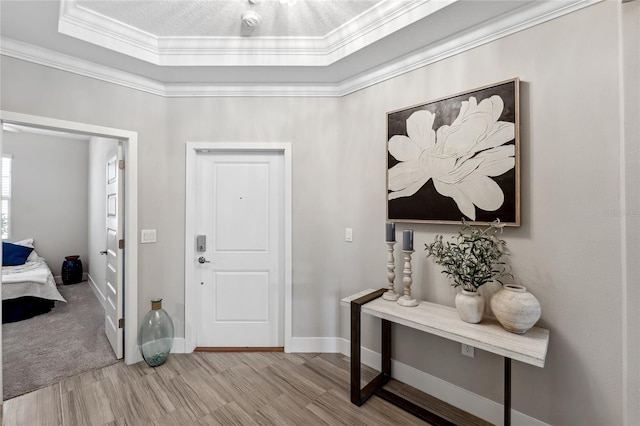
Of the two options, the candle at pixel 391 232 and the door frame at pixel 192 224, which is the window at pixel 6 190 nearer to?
the door frame at pixel 192 224

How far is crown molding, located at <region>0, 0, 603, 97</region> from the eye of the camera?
1620 millimetres

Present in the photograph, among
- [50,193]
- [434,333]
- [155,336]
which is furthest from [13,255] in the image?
[434,333]

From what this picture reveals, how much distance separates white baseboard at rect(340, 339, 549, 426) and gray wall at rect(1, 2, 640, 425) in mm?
43

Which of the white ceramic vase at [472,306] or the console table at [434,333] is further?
the white ceramic vase at [472,306]

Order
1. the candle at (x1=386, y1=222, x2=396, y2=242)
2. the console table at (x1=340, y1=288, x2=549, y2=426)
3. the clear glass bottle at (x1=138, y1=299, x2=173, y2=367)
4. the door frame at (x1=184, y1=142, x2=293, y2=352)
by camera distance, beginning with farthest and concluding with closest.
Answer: the door frame at (x1=184, y1=142, x2=293, y2=352) < the clear glass bottle at (x1=138, y1=299, x2=173, y2=367) < the candle at (x1=386, y1=222, x2=396, y2=242) < the console table at (x1=340, y1=288, x2=549, y2=426)

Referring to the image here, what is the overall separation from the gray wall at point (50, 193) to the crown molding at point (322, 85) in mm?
4164

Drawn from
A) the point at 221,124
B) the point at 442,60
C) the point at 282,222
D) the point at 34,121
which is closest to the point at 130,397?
the point at 282,222

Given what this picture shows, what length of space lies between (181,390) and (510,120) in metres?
2.88

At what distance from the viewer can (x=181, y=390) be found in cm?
207

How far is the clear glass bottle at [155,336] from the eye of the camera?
238cm

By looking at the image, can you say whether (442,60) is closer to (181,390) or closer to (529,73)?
(529,73)

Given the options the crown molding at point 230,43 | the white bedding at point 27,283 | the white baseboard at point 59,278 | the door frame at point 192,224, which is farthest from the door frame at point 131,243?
the white baseboard at point 59,278

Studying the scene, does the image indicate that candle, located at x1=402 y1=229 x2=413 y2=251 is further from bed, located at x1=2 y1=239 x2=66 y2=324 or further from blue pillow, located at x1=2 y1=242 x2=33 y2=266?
blue pillow, located at x1=2 y1=242 x2=33 y2=266

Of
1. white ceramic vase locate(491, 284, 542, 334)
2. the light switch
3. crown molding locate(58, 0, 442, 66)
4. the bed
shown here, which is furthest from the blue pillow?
white ceramic vase locate(491, 284, 542, 334)
